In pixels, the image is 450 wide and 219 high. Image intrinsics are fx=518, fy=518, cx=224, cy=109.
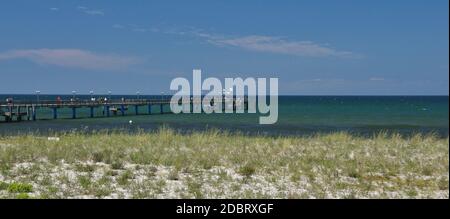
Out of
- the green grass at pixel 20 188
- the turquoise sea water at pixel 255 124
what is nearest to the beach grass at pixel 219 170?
the green grass at pixel 20 188

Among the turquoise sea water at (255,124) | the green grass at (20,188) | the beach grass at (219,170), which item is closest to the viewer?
the green grass at (20,188)

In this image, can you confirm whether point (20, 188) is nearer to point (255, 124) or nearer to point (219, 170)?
point (219, 170)

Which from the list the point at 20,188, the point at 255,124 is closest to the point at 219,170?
the point at 20,188

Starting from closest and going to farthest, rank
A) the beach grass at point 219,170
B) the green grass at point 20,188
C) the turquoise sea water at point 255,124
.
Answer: the green grass at point 20,188 < the beach grass at point 219,170 < the turquoise sea water at point 255,124

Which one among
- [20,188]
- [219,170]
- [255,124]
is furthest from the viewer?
[255,124]

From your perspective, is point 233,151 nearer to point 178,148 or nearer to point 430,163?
point 178,148

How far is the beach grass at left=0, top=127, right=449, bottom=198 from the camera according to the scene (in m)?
9.74

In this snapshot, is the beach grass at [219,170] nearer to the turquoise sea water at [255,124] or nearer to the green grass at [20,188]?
the green grass at [20,188]

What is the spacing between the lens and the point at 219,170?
12.6 m

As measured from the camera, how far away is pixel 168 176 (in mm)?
11398

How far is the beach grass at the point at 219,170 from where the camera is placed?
974cm

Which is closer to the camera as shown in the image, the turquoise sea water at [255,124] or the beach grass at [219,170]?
the beach grass at [219,170]

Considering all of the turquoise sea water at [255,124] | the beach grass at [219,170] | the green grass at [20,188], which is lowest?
the turquoise sea water at [255,124]

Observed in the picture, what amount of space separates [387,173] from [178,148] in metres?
7.20
